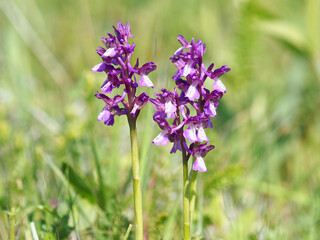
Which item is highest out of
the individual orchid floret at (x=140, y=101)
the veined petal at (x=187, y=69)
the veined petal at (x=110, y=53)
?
the veined petal at (x=110, y=53)

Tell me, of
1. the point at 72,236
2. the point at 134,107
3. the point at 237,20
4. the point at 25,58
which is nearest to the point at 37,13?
the point at 25,58

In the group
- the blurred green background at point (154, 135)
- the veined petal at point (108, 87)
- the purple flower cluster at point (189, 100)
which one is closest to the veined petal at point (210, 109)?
the purple flower cluster at point (189, 100)

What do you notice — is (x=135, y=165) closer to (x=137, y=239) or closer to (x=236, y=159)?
(x=137, y=239)

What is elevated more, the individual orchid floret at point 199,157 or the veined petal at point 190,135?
the veined petal at point 190,135

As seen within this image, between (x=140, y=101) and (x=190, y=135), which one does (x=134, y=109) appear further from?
(x=190, y=135)

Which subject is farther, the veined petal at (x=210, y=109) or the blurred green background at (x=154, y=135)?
the blurred green background at (x=154, y=135)

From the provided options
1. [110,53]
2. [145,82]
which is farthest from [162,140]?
[110,53]

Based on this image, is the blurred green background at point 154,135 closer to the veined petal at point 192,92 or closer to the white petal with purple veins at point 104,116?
the white petal with purple veins at point 104,116

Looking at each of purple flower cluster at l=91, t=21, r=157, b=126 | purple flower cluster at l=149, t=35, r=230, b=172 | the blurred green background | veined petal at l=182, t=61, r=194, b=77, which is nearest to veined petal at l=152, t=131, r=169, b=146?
purple flower cluster at l=149, t=35, r=230, b=172
